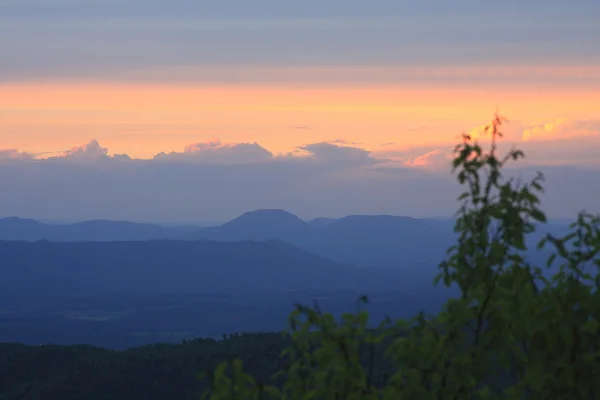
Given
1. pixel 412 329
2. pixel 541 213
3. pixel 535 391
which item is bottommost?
pixel 535 391

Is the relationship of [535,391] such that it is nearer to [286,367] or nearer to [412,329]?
[412,329]

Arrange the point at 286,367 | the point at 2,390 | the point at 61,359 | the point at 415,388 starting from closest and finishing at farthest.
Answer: the point at 415,388 < the point at 286,367 < the point at 2,390 < the point at 61,359

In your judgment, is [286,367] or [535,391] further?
[286,367]

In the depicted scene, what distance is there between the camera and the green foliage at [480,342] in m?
6.75

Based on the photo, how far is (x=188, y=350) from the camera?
5216 cm

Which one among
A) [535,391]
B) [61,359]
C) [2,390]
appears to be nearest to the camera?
[535,391]

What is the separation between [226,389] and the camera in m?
6.67

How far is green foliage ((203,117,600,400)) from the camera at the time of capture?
6.75m

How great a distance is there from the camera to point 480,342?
23.0ft

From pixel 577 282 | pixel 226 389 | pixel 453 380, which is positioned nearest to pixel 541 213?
pixel 577 282

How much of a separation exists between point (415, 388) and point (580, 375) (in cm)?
148

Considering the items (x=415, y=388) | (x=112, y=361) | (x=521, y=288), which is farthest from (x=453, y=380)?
(x=112, y=361)

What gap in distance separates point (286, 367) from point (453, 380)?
156 cm

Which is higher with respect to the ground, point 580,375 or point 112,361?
point 580,375
